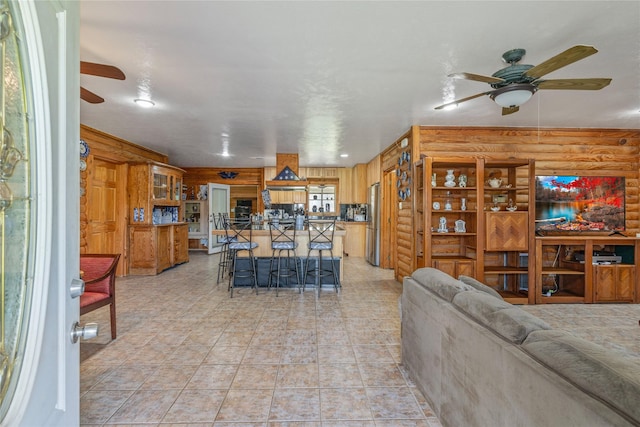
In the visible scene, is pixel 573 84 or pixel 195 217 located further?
pixel 195 217

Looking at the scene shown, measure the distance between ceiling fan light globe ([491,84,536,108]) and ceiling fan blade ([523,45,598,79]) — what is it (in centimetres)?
12

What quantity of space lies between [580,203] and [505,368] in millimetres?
4864

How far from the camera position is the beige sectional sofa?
2.94ft

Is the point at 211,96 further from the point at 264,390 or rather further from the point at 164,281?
the point at 164,281

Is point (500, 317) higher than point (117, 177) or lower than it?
lower

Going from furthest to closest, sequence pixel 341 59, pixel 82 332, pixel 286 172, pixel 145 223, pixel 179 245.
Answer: pixel 179 245 < pixel 286 172 < pixel 145 223 < pixel 341 59 < pixel 82 332

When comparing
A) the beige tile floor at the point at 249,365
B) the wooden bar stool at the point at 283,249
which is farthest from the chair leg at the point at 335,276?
the wooden bar stool at the point at 283,249

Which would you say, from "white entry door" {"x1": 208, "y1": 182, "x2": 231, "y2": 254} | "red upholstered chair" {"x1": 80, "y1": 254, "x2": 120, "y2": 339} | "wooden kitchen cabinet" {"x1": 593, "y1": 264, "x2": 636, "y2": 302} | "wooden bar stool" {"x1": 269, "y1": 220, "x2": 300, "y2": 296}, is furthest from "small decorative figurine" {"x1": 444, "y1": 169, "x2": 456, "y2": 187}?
"white entry door" {"x1": 208, "y1": 182, "x2": 231, "y2": 254}

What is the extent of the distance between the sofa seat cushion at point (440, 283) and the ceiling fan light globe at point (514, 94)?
1565mm

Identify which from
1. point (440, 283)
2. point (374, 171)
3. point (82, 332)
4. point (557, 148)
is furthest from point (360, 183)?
point (82, 332)

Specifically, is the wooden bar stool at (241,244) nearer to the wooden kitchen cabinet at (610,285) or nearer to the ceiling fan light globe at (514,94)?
the ceiling fan light globe at (514,94)

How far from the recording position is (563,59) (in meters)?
2.08

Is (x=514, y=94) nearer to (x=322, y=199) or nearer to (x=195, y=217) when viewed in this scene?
(x=322, y=199)

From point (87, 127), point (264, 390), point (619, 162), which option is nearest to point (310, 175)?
point (87, 127)
